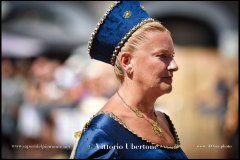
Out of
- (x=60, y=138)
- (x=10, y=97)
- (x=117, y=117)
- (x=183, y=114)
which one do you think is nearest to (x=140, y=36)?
(x=117, y=117)

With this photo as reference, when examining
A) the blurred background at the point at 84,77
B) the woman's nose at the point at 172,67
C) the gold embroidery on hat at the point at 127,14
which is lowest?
the blurred background at the point at 84,77

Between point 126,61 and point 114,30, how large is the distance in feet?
0.25

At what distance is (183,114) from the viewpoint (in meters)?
2.25

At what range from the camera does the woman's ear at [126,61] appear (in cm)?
114

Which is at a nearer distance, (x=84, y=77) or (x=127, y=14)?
(x=127, y=14)

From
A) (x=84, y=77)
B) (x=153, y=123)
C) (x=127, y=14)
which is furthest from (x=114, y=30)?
(x=84, y=77)

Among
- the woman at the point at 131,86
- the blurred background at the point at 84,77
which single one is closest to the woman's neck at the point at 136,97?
the woman at the point at 131,86

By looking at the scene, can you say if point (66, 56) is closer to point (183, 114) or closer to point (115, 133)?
point (183, 114)

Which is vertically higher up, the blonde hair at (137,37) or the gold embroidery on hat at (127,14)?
the gold embroidery on hat at (127,14)

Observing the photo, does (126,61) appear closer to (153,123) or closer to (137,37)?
(137,37)

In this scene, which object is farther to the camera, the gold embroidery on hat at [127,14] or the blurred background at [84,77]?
the blurred background at [84,77]

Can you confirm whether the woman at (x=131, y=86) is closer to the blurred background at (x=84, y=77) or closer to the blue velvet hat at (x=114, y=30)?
the blue velvet hat at (x=114, y=30)

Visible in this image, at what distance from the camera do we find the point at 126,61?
1.14 metres

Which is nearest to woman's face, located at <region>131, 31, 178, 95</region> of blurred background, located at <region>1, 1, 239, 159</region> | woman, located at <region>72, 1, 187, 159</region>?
woman, located at <region>72, 1, 187, 159</region>
